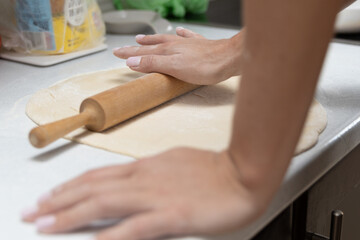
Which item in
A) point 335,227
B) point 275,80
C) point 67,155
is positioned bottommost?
point 335,227

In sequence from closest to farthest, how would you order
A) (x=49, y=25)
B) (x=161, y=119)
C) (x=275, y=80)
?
(x=275, y=80) < (x=161, y=119) < (x=49, y=25)

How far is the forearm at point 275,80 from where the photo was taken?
0.40 m

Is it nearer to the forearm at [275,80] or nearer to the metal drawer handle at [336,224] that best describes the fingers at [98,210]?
the forearm at [275,80]

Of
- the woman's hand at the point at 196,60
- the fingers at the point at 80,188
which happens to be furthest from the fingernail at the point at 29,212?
the woman's hand at the point at 196,60

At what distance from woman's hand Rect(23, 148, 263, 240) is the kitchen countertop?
0.10 feet

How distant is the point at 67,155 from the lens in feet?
2.11

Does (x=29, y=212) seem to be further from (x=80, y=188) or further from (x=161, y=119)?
(x=161, y=119)

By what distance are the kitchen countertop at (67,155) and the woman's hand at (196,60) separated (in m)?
0.18

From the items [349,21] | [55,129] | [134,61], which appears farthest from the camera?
[349,21]

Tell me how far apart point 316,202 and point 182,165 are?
11.2 inches

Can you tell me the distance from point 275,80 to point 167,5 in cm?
114

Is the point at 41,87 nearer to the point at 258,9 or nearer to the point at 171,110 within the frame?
the point at 171,110

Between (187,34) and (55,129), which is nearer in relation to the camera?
(55,129)

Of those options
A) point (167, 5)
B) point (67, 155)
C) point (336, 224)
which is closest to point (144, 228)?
point (67, 155)
